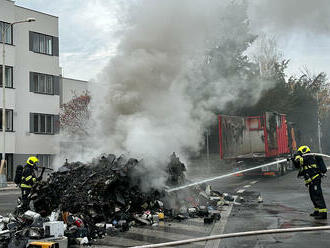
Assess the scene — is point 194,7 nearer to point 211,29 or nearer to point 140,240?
point 211,29

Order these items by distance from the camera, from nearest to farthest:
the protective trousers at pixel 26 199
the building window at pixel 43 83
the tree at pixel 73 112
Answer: the protective trousers at pixel 26 199
the building window at pixel 43 83
the tree at pixel 73 112

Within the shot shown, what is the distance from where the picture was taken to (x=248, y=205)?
13.0 metres

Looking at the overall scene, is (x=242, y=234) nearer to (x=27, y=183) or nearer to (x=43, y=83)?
(x=27, y=183)

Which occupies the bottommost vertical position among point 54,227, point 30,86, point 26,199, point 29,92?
point 54,227

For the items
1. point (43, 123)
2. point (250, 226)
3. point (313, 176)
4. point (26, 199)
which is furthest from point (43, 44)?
point (250, 226)

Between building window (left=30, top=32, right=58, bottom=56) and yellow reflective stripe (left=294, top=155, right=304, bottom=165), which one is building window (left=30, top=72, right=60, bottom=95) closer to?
building window (left=30, top=32, right=58, bottom=56)

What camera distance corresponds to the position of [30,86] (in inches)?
1283

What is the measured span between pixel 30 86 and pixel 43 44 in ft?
12.0

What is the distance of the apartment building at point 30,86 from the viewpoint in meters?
30.8

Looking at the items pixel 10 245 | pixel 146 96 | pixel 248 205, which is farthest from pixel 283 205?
pixel 10 245

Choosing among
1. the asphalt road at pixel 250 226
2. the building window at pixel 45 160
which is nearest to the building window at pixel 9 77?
the building window at pixel 45 160

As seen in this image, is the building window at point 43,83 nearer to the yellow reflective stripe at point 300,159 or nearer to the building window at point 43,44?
the building window at point 43,44

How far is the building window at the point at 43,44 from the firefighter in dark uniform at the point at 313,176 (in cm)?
2670

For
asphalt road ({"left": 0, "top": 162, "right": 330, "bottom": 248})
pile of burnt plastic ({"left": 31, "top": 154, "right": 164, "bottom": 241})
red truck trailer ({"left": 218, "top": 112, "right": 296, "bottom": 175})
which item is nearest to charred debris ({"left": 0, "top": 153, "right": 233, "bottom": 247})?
pile of burnt plastic ({"left": 31, "top": 154, "right": 164, "bottom": 241})
